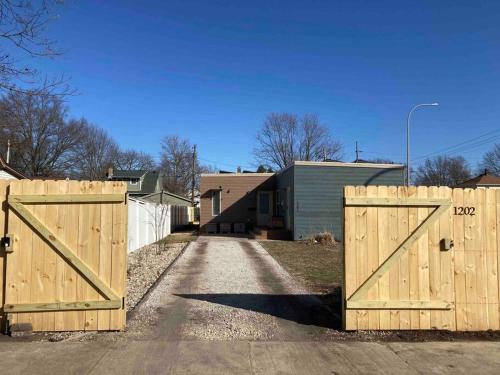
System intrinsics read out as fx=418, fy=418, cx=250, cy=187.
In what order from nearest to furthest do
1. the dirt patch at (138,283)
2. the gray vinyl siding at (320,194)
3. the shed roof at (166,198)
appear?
1. the dirt patch at (138,283)
2. the gray vinyl siding at (320,194)
3. the shed roof at (166,198)

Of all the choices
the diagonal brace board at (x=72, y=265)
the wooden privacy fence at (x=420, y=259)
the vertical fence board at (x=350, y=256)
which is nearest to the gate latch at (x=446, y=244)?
the wooden privacy fence at (x=420, y=259)

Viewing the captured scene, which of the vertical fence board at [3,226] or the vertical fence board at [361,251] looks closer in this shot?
the vertical fence board at [3,226]

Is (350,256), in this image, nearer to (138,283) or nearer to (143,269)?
(138,283)

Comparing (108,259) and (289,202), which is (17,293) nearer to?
A: (108,259)

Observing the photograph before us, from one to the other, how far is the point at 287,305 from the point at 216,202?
64.9ft

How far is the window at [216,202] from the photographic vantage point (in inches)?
1042

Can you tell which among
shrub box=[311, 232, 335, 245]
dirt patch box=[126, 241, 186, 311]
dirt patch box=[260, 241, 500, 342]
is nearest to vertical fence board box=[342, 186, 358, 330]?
dirt patch box=[260, 241, 500, 342]

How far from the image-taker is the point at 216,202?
87.4ft

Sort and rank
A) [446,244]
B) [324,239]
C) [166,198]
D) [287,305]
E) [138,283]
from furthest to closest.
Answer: [166,198] < [324,239] < [138,283] < [287,305] < [446,244]

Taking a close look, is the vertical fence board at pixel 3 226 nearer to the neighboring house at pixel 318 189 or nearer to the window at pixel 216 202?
the neighboring house at pixel 318 189

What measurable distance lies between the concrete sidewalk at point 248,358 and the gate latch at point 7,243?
1.13 m

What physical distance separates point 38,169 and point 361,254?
47.2m

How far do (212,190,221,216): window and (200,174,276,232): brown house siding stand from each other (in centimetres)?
20

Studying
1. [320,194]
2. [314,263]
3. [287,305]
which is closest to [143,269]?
[314,263]
